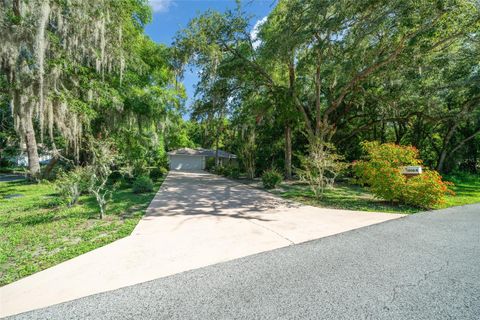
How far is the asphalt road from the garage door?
2615 cm

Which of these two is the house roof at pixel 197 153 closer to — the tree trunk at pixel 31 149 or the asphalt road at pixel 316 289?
the tree trunk at pixel 31 149

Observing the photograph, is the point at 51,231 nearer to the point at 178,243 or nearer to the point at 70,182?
the point at 70,182

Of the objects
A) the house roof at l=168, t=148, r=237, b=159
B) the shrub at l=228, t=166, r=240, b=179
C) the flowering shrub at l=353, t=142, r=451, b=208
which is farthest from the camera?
the house roof at l=168, t=148, r=237, b=159

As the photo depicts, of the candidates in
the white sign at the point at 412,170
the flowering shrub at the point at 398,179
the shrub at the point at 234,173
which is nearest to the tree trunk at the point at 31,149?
the shrub at the point at 234,173

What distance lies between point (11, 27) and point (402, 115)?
1924cm

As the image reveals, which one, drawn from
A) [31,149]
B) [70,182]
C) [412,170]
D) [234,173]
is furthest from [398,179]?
[31,149]

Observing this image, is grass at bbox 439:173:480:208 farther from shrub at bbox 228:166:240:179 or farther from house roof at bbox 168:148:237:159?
house roof at bbox 168:148:237:159

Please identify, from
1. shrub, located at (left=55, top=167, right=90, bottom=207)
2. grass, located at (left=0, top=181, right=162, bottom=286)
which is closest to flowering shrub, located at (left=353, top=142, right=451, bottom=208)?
grass, located at (left=0, top=181, right=162, bottom=286)

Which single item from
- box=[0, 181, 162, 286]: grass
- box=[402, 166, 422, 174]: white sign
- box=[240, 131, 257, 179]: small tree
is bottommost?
box=[0, 181, 162, 286]: grass

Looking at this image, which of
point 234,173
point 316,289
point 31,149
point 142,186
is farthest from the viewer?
point 234,173

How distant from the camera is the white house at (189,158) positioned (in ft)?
93.0

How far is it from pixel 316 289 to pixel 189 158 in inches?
1086

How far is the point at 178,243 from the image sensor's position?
12.4 feet

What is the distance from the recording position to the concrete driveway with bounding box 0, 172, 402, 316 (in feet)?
8.18
